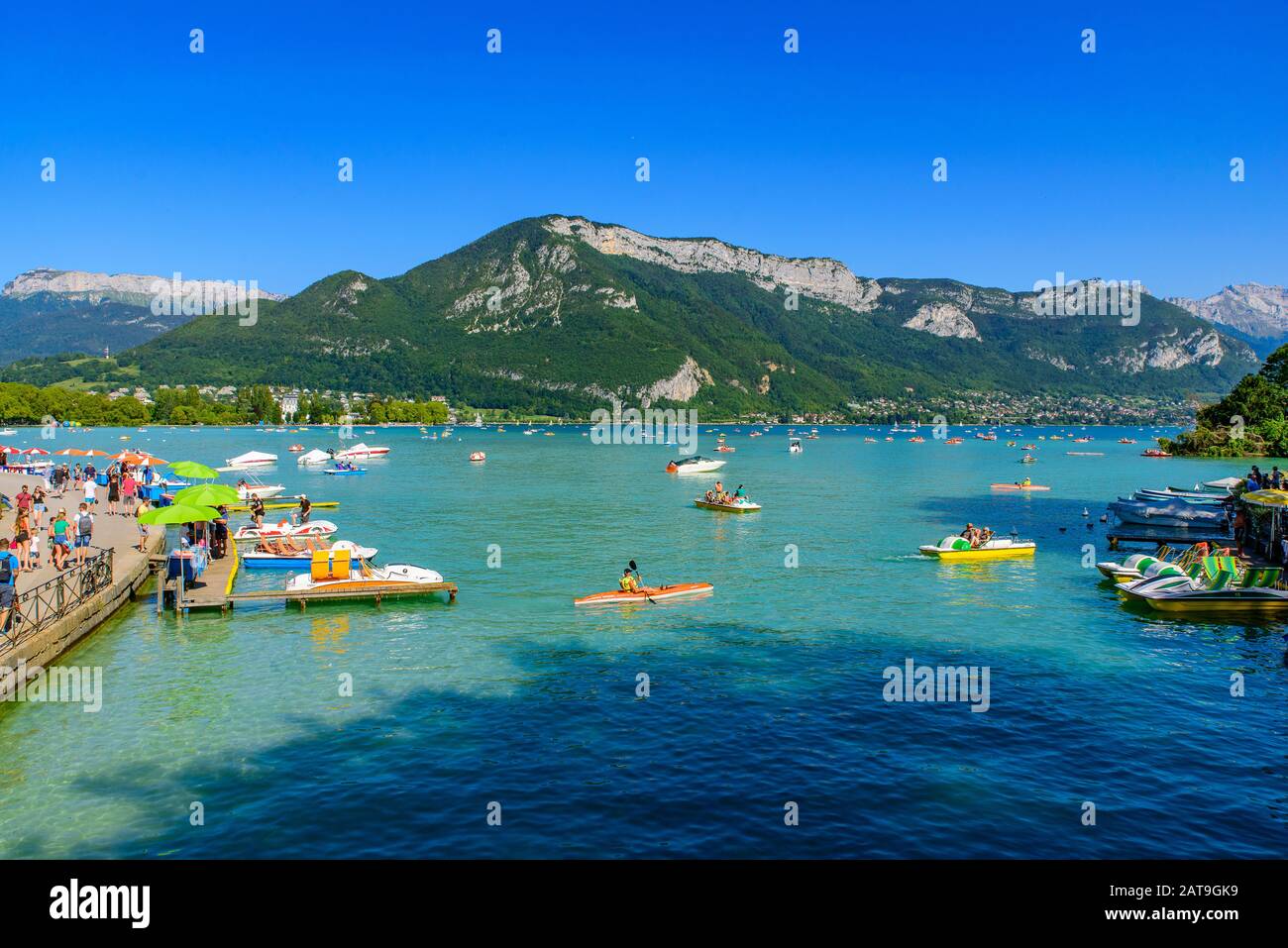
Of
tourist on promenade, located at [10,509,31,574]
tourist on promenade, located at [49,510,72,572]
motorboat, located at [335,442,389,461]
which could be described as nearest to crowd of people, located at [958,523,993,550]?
tourist on promenade, located at [49,510,72,572]

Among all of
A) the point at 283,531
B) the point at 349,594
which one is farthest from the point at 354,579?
the point at 283,531

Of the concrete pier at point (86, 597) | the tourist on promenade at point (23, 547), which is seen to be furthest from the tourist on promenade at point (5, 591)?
the tourist on promenade at point (23, 547)

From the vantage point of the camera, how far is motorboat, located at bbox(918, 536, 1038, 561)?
1790 inches

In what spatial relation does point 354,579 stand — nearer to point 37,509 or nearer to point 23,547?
point 23,547

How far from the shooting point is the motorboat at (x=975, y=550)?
4547 centimetres

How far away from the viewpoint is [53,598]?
90.8 feet

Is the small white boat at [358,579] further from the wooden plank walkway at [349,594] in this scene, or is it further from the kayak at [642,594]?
the kayak at [642,594]

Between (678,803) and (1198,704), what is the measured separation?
15.4 metres

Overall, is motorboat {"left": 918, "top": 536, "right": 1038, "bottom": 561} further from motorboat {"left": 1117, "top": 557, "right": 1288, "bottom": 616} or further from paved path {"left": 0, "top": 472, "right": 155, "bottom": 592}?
paved path {"left": 0, "top": 472, "right": 155, "bottom": 592}

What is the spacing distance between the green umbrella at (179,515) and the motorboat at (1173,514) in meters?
53.3

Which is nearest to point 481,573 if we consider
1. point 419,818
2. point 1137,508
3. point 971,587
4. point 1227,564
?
point 971,587

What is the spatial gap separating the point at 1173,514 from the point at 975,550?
18.1 m

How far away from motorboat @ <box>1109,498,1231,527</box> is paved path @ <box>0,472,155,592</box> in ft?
186
